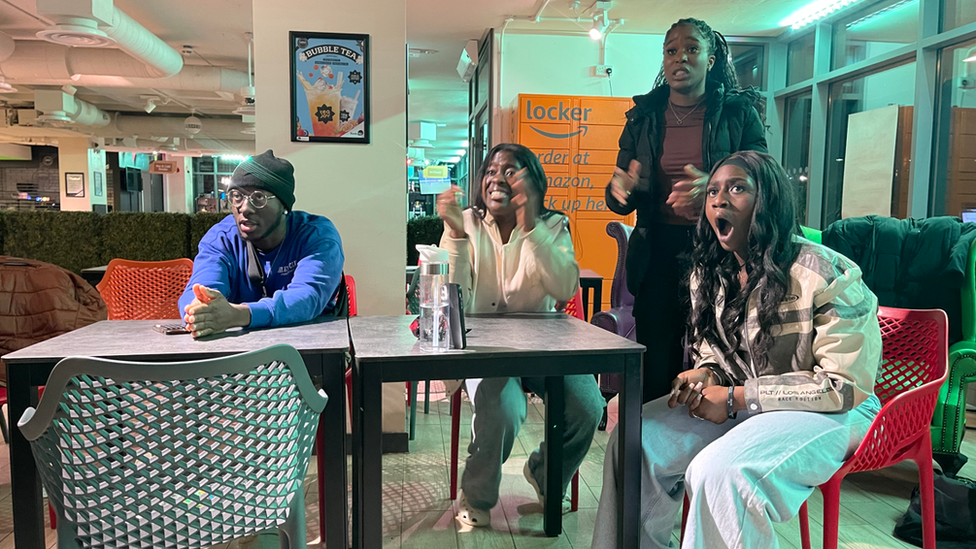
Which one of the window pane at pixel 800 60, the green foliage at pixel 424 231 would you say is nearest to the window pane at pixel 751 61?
the window pane at pixel 800 60

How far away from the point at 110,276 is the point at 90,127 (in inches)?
460

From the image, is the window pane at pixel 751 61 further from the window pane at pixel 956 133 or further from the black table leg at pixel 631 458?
the black table leg at pixel 631 458

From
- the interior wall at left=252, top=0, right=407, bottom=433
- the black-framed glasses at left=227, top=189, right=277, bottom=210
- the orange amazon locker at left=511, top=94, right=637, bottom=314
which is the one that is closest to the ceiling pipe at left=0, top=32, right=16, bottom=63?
the orange amazon locker at left=511, top=94, right=637, bottom=314

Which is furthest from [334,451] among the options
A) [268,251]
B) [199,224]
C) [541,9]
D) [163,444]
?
[541,9]

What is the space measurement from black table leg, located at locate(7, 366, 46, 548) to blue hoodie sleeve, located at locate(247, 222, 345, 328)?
52 cm

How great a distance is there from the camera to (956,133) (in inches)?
171

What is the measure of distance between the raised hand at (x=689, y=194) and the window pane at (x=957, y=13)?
3506 mm

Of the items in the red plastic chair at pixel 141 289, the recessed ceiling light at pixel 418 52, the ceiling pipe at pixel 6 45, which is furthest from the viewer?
the recessed ceiling light at pixel 418 52

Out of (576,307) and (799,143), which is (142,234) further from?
(799,143)

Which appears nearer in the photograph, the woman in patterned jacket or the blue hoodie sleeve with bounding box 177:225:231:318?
the woman in patterned jacket

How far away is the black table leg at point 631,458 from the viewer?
155 cm

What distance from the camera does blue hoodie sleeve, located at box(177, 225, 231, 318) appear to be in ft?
6.19

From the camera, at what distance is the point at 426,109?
37.1ft

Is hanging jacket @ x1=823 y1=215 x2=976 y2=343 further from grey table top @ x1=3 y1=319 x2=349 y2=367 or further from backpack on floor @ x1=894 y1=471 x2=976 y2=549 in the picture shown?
grey table top @ x1=3 y1=319 x2=349 y2=367
